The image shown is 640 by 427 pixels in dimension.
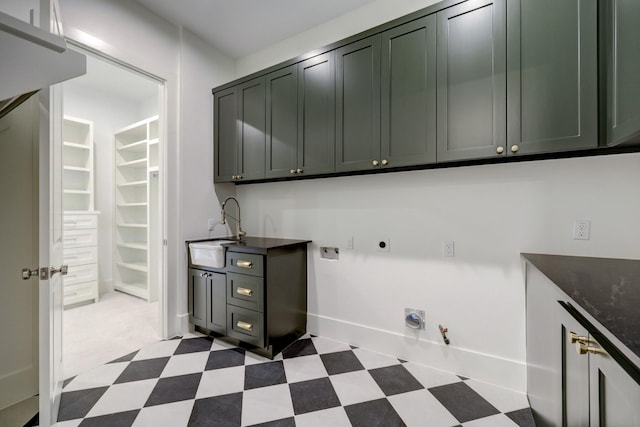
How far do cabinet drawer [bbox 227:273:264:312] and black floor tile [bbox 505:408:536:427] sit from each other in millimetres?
1672

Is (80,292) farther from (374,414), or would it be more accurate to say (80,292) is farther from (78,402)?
(374,414)

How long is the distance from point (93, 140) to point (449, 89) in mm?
4488

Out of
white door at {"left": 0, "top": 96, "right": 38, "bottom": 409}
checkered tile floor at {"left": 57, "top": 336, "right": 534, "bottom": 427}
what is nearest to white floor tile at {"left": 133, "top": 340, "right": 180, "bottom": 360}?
checkered tile floor at {"left": 57, "top": 336, "right": 534, "bottom": 427}

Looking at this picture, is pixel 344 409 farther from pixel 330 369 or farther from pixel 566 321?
pixel 566 321

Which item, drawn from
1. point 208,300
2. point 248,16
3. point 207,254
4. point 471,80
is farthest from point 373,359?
point 248,16

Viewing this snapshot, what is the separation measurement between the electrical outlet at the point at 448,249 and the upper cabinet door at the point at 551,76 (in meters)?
0.72

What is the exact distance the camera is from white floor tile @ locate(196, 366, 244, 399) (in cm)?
169

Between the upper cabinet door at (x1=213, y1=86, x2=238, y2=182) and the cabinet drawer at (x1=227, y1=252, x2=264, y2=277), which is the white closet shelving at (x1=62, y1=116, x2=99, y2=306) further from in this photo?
the cabinet drawer at (x1=227, y1=252, x2=264, y2=277)

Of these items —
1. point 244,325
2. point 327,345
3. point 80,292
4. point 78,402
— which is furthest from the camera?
point 80,292

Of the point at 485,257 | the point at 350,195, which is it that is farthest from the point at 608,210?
the point at 350,195

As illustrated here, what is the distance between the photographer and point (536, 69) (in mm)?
1417

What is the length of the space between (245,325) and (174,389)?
23.7 inches

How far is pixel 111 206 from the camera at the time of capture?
13.4ft

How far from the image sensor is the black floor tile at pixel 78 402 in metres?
1.50
